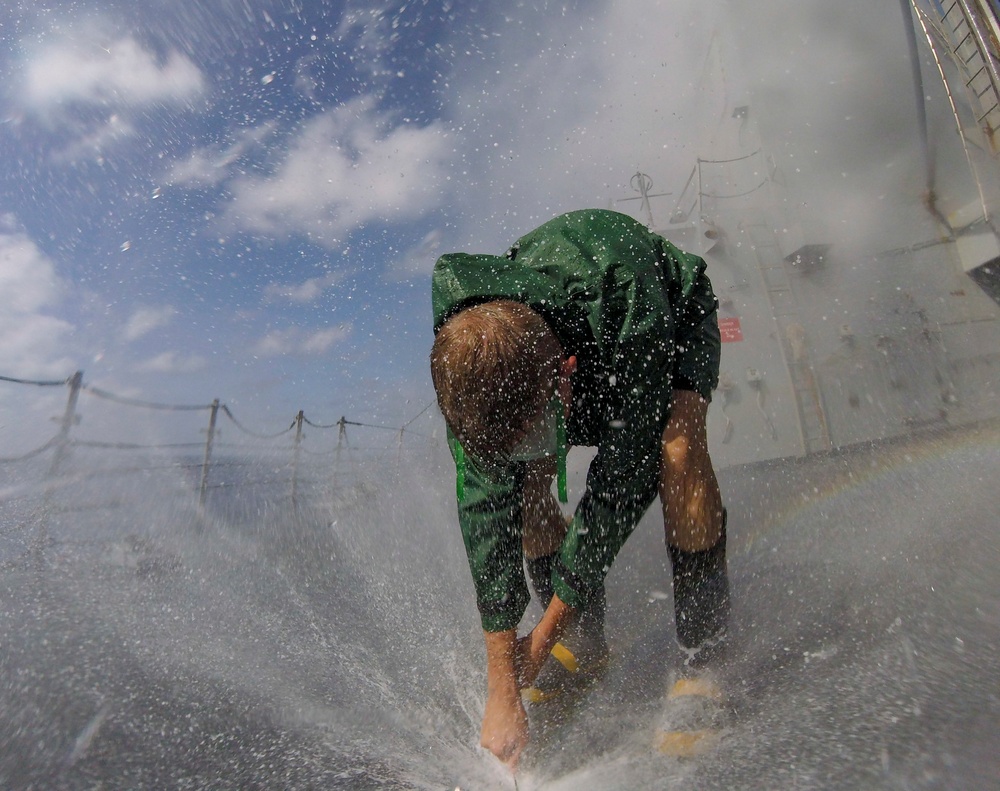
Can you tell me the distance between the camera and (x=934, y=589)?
1.38m

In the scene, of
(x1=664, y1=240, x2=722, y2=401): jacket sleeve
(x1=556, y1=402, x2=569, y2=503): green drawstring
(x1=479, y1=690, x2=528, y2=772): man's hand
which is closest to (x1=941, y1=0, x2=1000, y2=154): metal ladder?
(x1=664, y1=240, x2=722, y2=401): jacket sleeve

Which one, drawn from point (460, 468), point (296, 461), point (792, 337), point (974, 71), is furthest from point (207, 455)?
point (974, 71)

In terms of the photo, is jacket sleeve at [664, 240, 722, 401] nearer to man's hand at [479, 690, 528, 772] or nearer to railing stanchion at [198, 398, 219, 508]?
man's hand at [479, 690, 528, 772]

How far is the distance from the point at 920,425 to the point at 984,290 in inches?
50.9

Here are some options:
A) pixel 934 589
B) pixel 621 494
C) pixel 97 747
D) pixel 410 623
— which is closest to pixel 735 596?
pixel 934 589

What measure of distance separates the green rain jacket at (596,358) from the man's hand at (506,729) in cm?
12

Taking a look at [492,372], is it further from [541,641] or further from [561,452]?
[541,641]

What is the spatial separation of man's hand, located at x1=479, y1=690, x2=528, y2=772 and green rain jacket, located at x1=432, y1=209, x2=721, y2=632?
124mm

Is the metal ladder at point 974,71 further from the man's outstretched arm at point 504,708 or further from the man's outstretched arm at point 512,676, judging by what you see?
the man's outstretched arm at point 504,708

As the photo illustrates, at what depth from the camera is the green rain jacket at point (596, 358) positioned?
980 millimetres

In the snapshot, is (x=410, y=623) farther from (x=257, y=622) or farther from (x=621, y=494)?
(x=621, y=494)

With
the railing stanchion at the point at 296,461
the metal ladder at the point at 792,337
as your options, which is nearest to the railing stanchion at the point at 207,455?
the railing stanchion at the point at 296,461

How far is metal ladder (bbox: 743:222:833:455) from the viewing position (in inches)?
238

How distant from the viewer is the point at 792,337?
6273 mm
